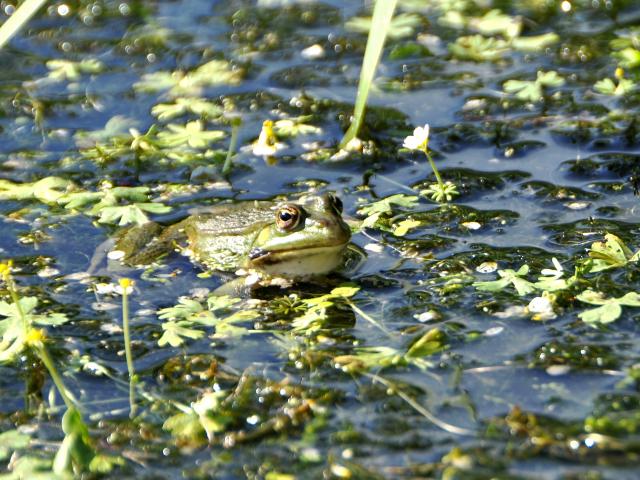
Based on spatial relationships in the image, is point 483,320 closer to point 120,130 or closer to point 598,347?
point 598,347

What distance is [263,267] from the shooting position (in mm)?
5410

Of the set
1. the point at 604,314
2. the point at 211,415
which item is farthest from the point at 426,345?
the point at 211,415

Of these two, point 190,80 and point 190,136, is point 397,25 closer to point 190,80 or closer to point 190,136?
point 190,80

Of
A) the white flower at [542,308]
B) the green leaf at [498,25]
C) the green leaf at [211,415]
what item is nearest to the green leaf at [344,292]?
the white flower at [542,308]

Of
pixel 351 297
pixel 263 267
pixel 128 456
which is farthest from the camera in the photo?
pixel 263 267

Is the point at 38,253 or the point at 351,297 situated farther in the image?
the point at 38,253

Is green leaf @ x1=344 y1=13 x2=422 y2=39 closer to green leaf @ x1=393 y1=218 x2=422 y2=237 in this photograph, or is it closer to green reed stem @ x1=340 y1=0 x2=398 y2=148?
green leaf @ x1=393 y1=218 x2=422 y2=237

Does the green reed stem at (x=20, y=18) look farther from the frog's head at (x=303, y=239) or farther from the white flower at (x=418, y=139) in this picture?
the white flower at (x=418, y=139)

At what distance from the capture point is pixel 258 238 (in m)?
5.38

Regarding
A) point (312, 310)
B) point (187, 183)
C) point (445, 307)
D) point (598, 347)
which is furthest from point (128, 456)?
point (187, 183)

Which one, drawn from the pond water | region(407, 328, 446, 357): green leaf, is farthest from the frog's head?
region(407, 328, 446, 357): green leaf

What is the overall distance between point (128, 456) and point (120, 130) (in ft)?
11.0

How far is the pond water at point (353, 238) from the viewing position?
13.0 ft

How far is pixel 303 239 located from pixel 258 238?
328 millimetres
